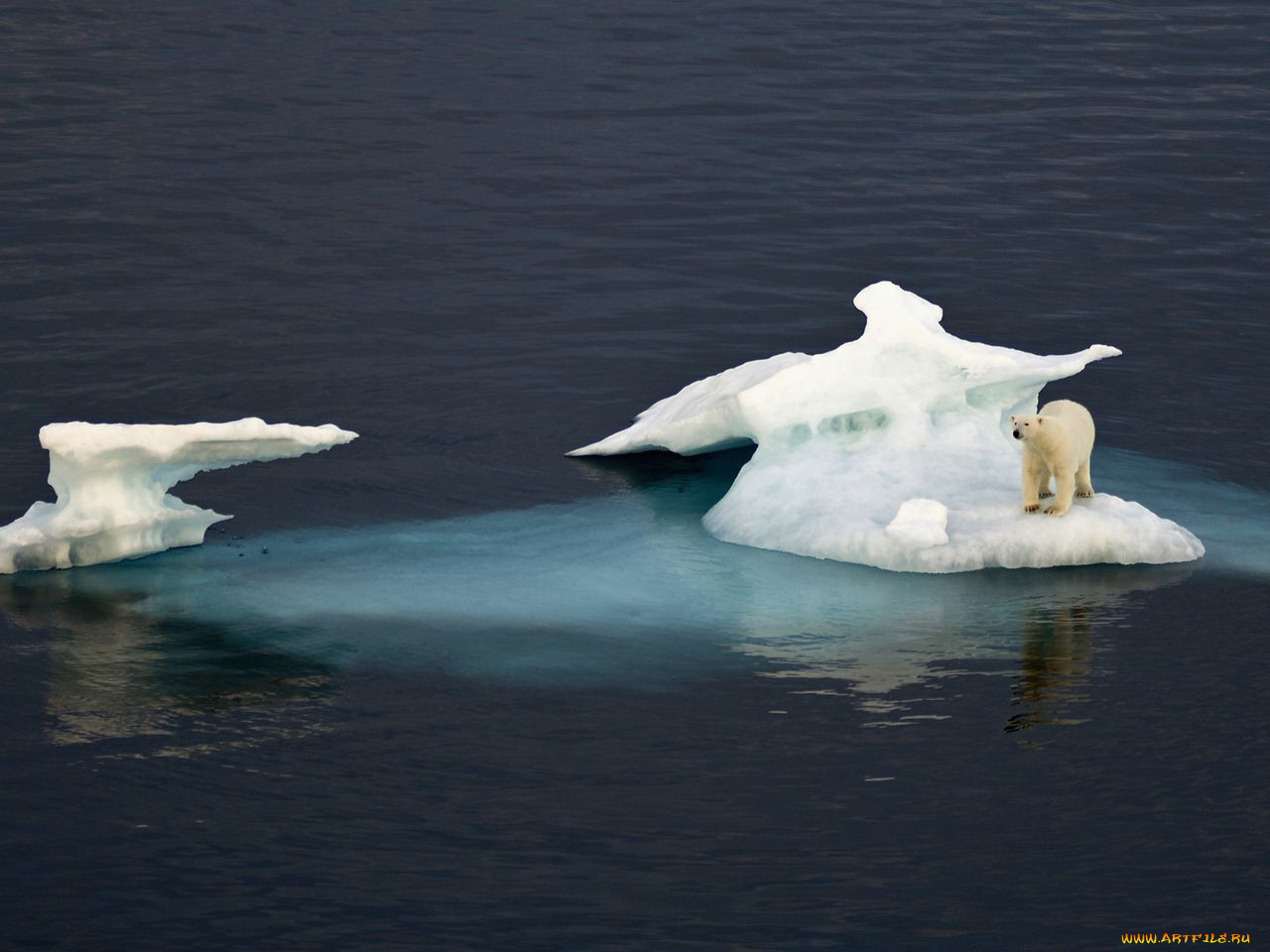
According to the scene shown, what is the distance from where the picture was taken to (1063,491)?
62.5 ft

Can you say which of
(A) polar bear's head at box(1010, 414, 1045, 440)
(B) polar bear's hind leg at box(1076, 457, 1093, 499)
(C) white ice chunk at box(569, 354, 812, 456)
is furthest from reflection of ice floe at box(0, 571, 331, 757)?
(B) polar bear's hind leg at box(1076, 457, 1093, 499)

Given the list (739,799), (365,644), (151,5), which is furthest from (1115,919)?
(151,5)

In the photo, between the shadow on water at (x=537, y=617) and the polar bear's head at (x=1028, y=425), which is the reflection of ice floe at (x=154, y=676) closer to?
the shadow on water at (x=537, y=617)

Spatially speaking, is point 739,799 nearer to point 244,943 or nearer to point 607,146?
point 244,943

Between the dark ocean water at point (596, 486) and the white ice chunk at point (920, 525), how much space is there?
0.38 m

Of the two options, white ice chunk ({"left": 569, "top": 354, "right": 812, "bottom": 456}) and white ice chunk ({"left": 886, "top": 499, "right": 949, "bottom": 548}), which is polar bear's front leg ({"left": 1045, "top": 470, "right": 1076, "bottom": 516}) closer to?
white ice chunk ({"left": 886, "top": 499, "right": 949, "bottom": 548})

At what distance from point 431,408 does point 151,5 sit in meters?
18.7

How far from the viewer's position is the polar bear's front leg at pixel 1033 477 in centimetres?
1898

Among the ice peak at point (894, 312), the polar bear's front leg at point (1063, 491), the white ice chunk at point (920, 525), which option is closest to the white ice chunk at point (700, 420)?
the ice peak at point (894, 312)

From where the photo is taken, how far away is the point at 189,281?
2884cm

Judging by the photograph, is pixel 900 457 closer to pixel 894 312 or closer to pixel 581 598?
pixel 894 312

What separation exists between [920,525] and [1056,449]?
1.39 meters

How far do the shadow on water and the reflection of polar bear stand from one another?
0.77 m

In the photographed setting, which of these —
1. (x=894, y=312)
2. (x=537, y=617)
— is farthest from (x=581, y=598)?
(x=894, y=312)
